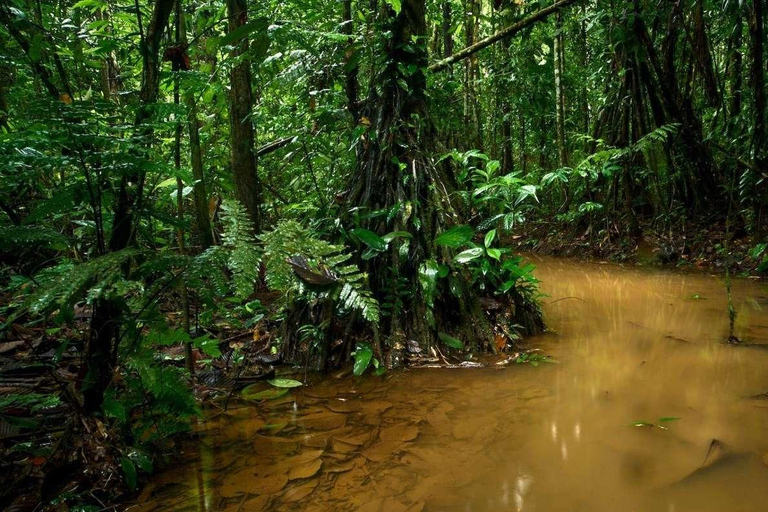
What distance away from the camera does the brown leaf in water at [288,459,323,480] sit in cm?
171

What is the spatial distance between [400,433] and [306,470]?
1.44 ft

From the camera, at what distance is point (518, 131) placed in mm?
12453

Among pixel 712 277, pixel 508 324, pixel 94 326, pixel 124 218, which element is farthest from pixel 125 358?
pixel 712 277

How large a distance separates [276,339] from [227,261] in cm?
162

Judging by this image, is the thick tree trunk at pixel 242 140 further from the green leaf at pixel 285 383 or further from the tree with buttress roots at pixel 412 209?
the green leaf at pixel 285 383

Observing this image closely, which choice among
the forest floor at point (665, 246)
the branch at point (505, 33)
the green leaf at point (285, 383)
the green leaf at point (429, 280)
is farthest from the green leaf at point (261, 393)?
the forest floor at point (665, 246)

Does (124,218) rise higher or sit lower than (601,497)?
higher

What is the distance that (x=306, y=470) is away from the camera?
5.74ft

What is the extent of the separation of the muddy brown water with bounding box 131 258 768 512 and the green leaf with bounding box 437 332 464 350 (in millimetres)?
224

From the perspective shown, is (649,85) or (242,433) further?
(649,85)

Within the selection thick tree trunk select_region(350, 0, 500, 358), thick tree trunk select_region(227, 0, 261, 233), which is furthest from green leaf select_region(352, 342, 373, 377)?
thick tree trunk select_region(227, 0, 261, 233)

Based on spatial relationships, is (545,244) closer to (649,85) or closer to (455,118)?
(649,85)

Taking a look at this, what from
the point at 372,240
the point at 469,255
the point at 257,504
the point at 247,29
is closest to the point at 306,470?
the point at 257,504

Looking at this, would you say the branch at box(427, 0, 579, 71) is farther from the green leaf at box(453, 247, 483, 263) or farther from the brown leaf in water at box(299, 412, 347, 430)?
the brown leaf in water at box(299, 412, 347, 430)
